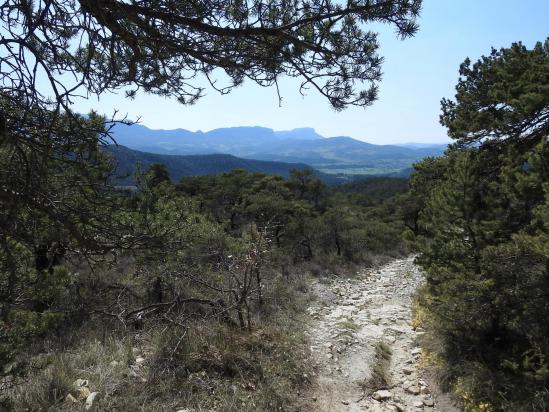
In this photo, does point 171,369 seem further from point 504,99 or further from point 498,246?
point 504,99

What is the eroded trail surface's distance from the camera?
552cm

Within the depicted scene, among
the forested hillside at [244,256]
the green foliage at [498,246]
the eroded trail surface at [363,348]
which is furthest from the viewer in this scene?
the eroded trail surface at [363,348]

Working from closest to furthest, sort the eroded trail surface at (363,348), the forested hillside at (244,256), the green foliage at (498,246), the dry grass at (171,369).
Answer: the forested hillside at (244,256), the dry grass at (171,369), the green foliage at (498,246), the eroded trail surface at (363,348)

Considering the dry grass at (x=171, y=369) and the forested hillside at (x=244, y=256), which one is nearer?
the forested hillside at (x=244, y=256)

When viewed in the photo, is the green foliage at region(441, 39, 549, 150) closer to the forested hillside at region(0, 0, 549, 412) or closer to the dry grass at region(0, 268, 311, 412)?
the forested hillside at region(0, 0, 549, 412)

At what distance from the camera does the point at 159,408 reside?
4.38 m

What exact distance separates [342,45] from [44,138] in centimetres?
257

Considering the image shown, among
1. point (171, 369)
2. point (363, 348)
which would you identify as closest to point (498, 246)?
point (363, 348)

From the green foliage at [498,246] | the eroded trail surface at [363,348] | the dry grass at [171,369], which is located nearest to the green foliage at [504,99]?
the green foliage at [498,246]

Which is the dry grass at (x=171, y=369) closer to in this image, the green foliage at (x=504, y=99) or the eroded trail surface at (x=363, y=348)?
the eroded trail surface at (x=363, y=348)

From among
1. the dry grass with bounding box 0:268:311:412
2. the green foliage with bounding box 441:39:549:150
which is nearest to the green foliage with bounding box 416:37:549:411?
the green foliage with bounding box 441:39:549:150

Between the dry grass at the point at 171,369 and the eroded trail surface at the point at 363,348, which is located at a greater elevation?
the dry grass at the point at 171,369

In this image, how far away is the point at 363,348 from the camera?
746 cm

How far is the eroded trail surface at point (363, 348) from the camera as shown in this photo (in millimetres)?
5520
